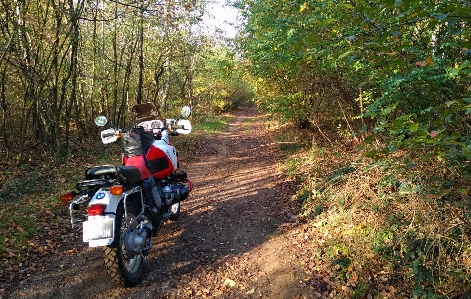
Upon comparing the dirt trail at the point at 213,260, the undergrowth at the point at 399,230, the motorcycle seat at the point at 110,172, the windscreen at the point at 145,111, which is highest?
the windscreen at the point at 145,111

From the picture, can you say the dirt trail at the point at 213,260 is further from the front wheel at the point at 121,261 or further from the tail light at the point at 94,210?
the tail light at the point at 94,210

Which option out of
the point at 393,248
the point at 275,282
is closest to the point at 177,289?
the point at 275,282

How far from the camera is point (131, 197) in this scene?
4176 millimetres

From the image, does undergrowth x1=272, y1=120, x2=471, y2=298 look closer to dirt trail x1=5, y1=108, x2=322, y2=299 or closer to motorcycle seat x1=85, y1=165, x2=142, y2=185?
dirt trail x1=5, y1=108, x2=322, y2=299

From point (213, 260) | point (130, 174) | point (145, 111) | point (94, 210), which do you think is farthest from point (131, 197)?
point (145, 111)

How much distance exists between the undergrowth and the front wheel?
2.41 meters

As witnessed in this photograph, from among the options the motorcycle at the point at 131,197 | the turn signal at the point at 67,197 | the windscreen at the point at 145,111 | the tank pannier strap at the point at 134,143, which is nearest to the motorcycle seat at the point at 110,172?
the motorcycle at the point at 131,197

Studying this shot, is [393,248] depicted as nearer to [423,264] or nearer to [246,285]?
[423,264]

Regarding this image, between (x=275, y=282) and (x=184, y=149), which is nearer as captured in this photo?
(x=275, y=282)

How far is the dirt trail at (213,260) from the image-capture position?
3811mm

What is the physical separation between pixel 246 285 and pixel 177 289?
855 mm

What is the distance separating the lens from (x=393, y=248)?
153 inches

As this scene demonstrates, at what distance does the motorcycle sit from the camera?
3.44 metres

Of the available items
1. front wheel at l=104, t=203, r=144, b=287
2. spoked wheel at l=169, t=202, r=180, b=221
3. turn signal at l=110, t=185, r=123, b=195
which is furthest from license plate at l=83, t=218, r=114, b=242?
spoked wheel at l=169, t=202, r=180, b=221
